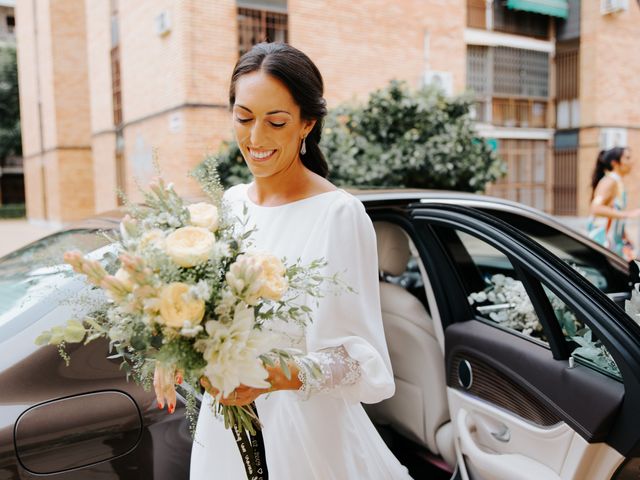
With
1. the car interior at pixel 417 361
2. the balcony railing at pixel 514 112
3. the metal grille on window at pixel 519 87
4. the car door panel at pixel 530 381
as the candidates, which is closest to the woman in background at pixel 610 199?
the car interior at pixel 417 361

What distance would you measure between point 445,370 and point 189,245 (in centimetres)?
171

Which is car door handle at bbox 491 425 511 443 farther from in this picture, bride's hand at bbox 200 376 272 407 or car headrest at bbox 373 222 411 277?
bride's hand at bbox 200 376 272 407

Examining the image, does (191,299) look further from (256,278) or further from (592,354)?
(592,354)

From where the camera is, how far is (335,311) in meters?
1.56

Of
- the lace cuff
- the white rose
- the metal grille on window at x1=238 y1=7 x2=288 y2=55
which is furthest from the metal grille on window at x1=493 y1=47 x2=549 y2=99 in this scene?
the white rose

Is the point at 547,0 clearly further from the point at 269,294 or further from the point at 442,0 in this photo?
the point at 269,294

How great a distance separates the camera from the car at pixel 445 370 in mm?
1791

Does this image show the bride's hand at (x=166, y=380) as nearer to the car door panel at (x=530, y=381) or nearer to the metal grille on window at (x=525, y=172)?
the car door panel at (x=530, y=381)

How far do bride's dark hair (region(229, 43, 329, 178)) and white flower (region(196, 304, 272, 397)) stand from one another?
63cm

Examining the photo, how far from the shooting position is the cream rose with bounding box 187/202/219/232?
135 cm

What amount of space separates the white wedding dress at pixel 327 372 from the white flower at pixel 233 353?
229 mm

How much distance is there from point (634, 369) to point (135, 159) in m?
15.0

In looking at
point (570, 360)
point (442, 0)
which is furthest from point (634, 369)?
point (442, 0)

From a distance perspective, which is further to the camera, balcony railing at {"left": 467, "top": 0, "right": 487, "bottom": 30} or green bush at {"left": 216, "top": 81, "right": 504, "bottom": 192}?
balcony railing at {"left": 467, "top": 0, "right": 487, "bottom": 30}
